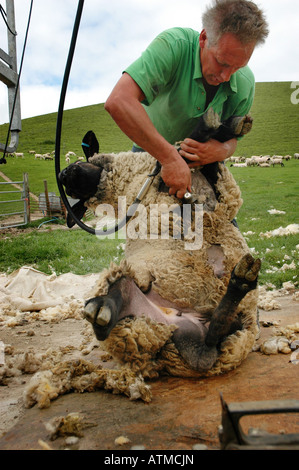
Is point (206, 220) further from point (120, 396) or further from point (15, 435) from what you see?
point (15, 435)

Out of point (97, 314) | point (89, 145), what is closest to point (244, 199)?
point (89, 145)

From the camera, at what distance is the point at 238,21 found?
82.1 inches

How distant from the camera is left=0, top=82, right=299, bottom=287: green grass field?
5.72m

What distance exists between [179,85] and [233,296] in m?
1.47

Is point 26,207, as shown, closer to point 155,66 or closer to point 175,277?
point 155,66

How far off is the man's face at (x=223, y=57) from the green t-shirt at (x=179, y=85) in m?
0.06

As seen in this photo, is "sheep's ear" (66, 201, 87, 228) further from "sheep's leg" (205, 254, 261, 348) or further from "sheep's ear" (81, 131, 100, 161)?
"sheep's leg" (205, 254, 261, 348)

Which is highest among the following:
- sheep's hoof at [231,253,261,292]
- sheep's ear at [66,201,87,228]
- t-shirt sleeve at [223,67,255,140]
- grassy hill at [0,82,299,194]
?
grassy hill at [0,82,299,194]

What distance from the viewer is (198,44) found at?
7.96 ft

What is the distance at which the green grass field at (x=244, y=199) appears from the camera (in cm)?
572

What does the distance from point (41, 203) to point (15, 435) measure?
1225 centimetres

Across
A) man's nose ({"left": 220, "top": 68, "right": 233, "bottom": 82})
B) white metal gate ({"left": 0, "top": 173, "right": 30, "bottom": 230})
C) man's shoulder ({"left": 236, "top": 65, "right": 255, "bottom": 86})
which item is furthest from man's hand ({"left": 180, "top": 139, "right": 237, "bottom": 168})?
white metal gate ({"left": 0, "top": 173, "right": 30, "bottom": 230})

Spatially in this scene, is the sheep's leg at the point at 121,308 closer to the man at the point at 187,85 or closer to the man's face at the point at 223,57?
the man at the point at 187,85
